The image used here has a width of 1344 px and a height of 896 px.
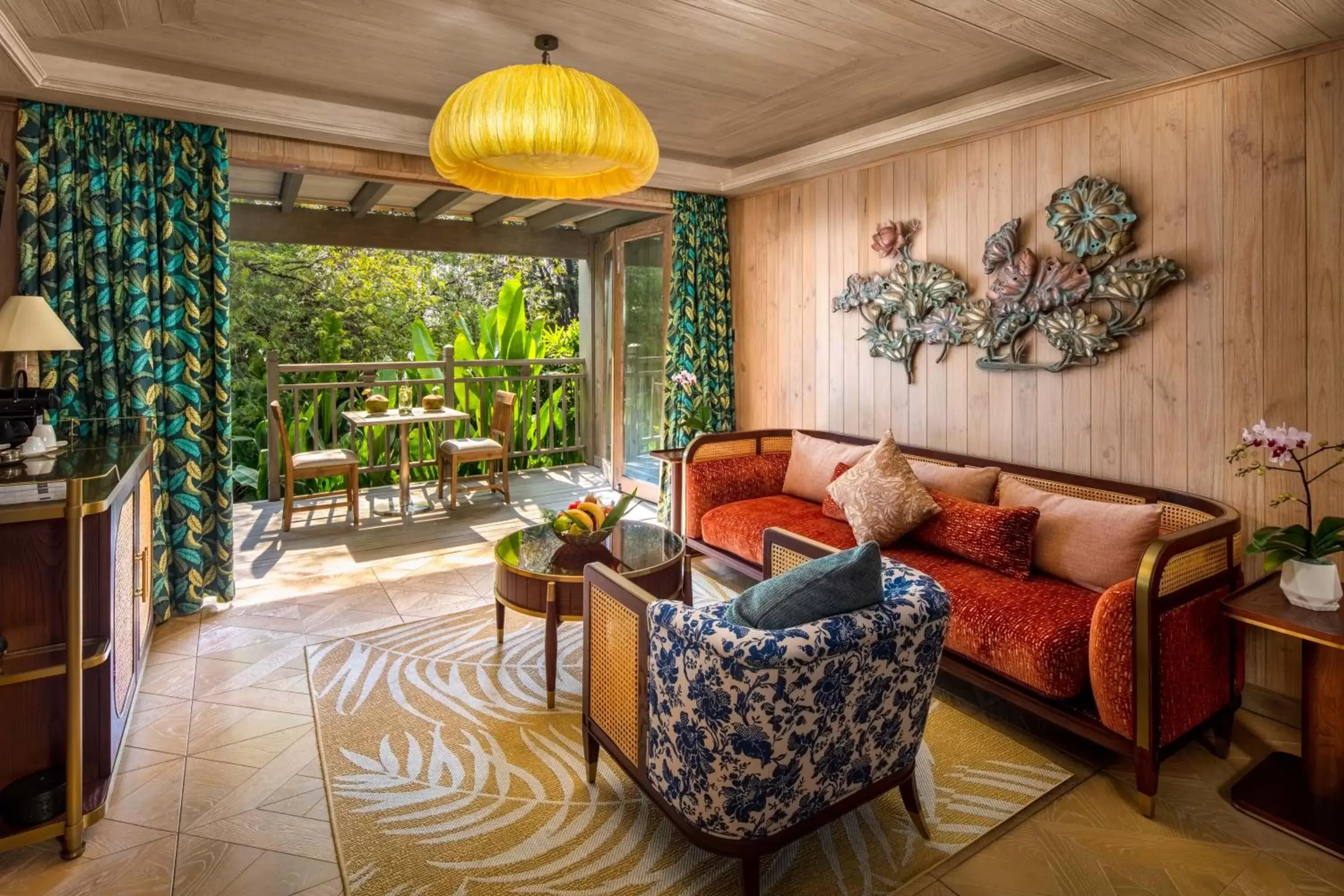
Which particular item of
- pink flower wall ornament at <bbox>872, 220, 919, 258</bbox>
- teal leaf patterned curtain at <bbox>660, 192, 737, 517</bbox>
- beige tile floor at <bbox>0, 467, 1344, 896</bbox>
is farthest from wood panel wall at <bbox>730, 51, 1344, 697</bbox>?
teal leaf patterned curtain at <bbox>660, 192, 737, 517</bbox>

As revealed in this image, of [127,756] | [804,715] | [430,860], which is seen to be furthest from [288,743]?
[804,715]

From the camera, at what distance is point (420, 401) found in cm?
718

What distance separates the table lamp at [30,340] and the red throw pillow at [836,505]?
312cm

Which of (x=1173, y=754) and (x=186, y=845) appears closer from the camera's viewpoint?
(x=186, y=845)

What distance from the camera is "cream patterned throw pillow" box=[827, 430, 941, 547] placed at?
10.5 ft

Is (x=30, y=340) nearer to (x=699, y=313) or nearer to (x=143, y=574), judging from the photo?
(x=143, y=574)

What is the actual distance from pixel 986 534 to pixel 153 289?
3.66m

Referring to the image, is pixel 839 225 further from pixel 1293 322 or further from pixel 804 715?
pixel 804 715

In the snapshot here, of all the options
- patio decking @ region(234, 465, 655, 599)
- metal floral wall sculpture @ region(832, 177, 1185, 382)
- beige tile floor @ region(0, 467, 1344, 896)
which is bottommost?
beige tile floor @ region(0, 467, 1344, 896)

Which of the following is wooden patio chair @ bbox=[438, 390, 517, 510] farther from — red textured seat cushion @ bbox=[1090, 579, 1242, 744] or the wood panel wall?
red textured seat cushion @ bbox=[1090, 579, 1242, 744]

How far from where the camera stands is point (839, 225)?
4.35 meters

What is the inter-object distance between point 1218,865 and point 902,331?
8.58 ft

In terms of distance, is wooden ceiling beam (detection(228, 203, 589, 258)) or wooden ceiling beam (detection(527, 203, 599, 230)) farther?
wooden ceiling beam (detection(527, 203, 599, 230))

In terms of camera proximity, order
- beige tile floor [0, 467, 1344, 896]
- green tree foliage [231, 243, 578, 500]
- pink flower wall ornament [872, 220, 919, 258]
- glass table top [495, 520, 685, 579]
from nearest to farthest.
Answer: beige tile floor [0, 467, 1344, 896] → glass table top [495, 520, 685, 579] → pink flower wall ornament [872, 220, 919, 258] → green tree foliage [231, 243, 578, 500]
